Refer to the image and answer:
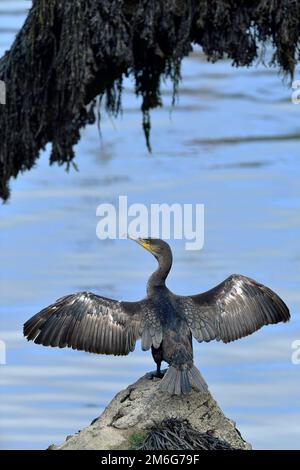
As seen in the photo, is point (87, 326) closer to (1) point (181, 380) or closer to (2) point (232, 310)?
(1) point (181, 380)

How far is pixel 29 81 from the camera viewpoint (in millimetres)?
12859

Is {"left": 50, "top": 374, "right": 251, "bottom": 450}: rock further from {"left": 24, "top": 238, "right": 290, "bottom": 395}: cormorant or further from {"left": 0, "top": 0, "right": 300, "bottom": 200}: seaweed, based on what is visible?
{"left": 0, "top": 0, "right": 300, "bottom": 200}: seaweed

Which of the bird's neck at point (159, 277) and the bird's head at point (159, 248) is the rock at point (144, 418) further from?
the bird's head at point (159, 248)

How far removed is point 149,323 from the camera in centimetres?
980

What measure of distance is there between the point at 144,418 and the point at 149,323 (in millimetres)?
674

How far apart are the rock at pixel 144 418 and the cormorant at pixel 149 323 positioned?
0.15m

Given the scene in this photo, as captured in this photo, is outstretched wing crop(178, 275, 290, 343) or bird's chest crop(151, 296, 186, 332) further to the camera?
outstretched wing crop(178, 275, 290, 343)

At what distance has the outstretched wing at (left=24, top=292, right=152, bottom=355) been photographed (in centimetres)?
975

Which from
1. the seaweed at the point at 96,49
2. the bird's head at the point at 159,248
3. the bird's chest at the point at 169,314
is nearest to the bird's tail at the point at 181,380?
the bird's chest at the point at 169,314

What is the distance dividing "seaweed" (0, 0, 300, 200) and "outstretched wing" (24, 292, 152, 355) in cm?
298

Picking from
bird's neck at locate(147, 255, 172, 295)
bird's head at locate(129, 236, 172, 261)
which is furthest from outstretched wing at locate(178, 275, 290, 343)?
bird's head at locate(129, 236, 172, 261)

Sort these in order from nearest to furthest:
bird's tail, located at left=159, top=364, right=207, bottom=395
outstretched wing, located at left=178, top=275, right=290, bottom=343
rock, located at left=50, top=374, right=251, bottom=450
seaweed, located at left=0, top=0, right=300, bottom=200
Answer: rock, located at left=50, top=374, right=251, bottom=450
bird's tail, located at left=159, top=364, right=207, bottom=395
outstretched wing, located at left=178, top=275, right=290, bottom=343
seaweed, located at left=0, top=0, right=300, bottom=200
